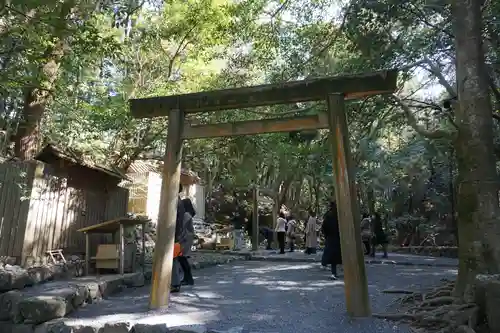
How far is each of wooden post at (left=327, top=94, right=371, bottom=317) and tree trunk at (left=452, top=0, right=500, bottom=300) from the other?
1492 mm

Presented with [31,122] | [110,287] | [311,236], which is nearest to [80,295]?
[110,287]

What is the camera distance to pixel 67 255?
9852 millimetres

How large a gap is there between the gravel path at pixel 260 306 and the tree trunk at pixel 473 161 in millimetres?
1537

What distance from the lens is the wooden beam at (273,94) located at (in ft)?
20.2

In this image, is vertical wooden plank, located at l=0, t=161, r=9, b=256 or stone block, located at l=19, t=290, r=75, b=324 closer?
stone block, located at l=19, t=290, r=75, b=324

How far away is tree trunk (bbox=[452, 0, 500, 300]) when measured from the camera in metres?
5.64

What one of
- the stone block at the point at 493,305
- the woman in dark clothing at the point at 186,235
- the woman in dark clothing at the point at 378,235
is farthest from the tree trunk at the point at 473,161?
the woman in dark clothing at the point at 378,235

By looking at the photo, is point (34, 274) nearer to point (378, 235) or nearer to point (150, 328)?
point (150, 328)

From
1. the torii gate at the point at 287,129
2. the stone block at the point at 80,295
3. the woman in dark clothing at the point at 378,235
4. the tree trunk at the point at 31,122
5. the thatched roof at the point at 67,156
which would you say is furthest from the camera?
the woman in dark clothing at the point at 378,235

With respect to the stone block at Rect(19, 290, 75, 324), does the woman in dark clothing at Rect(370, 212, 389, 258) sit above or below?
above

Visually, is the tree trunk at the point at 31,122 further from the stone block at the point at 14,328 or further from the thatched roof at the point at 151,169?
the thatched roof at the point at 151,169

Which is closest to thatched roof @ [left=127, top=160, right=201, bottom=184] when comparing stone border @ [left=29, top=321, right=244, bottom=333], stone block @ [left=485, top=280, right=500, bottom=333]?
stone border @ [left=29, top=321, right=244, bottom=333]

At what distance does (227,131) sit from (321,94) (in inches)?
68.6

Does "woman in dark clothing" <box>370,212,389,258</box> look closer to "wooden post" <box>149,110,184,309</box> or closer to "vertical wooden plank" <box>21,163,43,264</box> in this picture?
"wooden post" <box>149,110,184,309</box>
